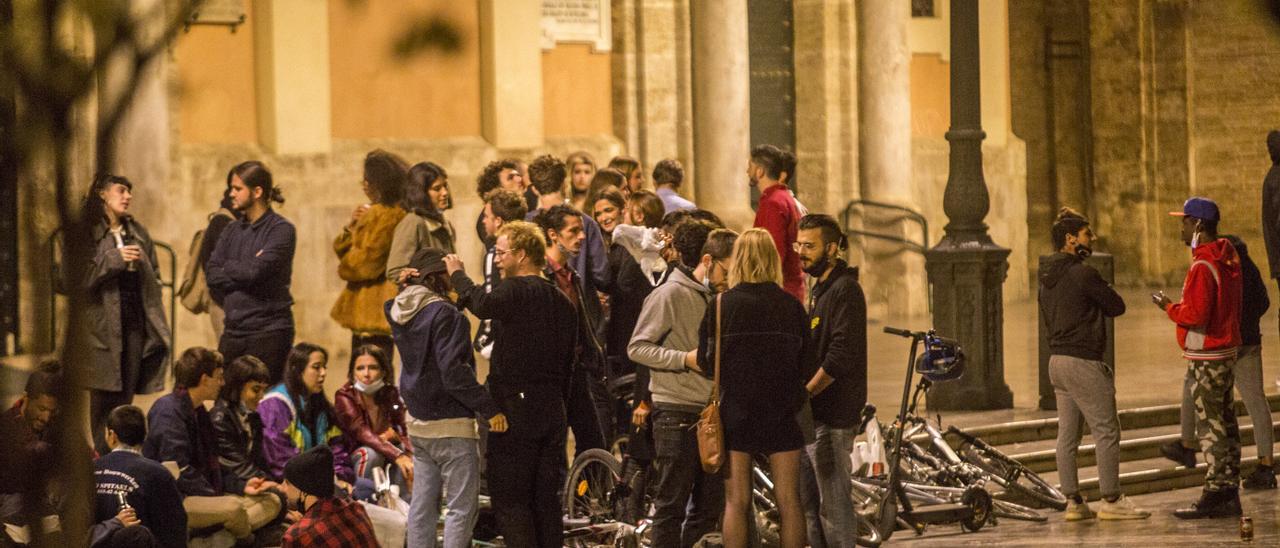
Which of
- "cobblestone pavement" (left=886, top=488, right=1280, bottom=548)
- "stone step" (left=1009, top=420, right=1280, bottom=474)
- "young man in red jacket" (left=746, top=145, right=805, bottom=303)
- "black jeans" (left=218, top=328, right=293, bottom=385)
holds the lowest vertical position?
"cobblestone pavement" (left=886, top=488, right=1280, bottom=548)

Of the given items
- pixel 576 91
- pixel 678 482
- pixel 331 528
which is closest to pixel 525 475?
pixel 678 482

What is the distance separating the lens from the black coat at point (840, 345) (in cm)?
880

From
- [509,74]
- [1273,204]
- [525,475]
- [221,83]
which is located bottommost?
[525,475]

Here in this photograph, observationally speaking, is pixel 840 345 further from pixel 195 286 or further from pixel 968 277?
pixel 968 277

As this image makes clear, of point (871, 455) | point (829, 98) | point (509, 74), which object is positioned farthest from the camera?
point (829, 98)

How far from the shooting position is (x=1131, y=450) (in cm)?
1271

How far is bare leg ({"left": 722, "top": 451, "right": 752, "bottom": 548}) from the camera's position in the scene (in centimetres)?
827

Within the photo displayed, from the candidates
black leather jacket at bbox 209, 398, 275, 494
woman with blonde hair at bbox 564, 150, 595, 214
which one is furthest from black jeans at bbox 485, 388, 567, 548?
woman with blonde hair at bbox 564, 150, 595, 214

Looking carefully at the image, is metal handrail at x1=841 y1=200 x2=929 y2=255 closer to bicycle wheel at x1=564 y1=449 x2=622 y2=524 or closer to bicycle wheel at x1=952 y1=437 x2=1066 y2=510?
bicycle wheel at x1=952 y1=437 x2=1066 y2=510

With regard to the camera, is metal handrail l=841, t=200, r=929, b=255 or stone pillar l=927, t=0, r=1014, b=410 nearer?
stone pillar l=927, t=0, r=1014, b=410

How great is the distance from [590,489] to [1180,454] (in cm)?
416

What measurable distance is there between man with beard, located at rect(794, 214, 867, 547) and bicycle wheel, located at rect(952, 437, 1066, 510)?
6.56 ft

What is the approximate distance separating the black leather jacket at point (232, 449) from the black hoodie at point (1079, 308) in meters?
3.90

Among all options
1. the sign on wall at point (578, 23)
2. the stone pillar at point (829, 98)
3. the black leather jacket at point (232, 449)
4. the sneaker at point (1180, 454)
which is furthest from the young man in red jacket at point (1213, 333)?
the stone pillar at point (829, 98)
